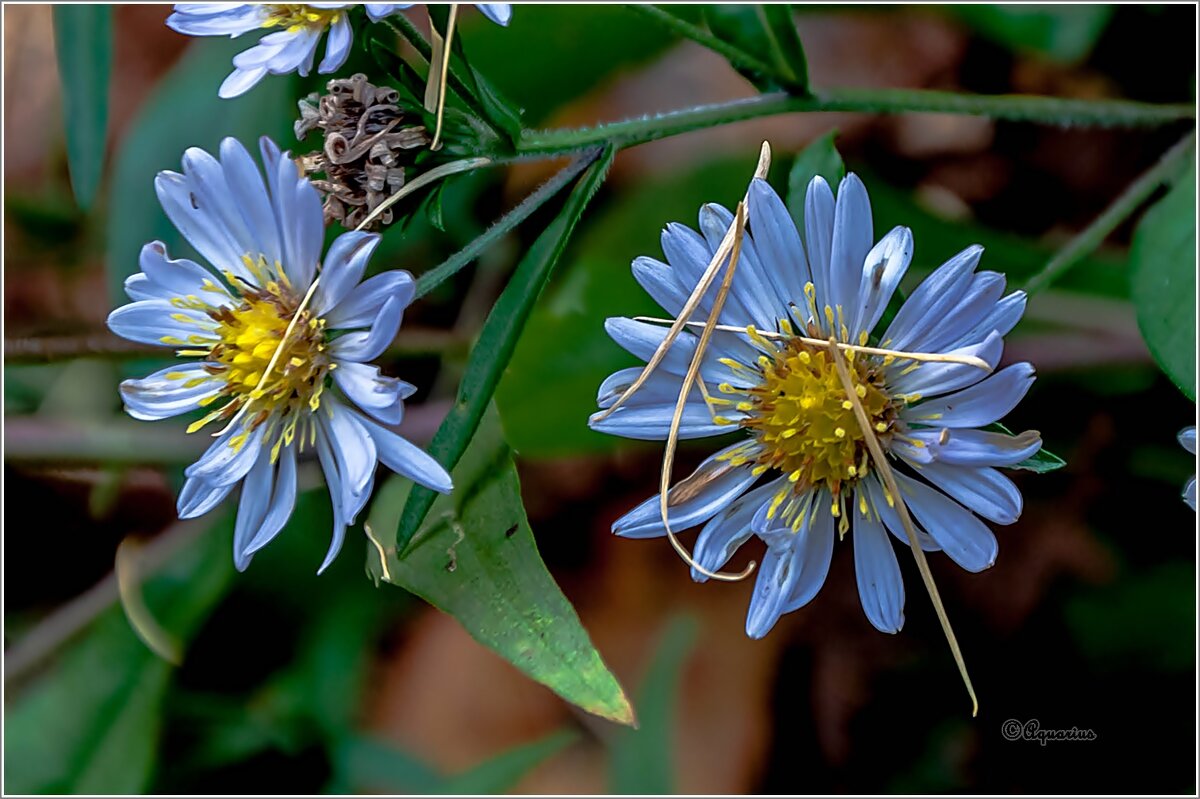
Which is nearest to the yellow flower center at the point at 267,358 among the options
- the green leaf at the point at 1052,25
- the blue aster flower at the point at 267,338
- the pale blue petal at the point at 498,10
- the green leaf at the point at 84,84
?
the blue aster flower at the point at 267,338

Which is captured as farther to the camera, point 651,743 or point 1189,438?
point 651,743

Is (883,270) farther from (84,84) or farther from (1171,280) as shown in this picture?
(84,84)

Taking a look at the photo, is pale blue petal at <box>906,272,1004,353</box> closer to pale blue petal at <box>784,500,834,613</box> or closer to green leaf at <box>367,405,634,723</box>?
pale blue petal at <box>784,500,834,613</box>

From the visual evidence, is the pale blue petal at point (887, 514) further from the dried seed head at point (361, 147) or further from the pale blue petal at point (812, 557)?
the dried seed head at point (361, 147)

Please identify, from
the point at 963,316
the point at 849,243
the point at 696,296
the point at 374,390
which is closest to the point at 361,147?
Result: the point at 374,390

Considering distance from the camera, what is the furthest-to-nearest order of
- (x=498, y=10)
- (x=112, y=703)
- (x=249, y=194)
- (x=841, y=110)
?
(x=112, y=703), (x=841, y=110), (x=249, y=194), (x=498, y=10)

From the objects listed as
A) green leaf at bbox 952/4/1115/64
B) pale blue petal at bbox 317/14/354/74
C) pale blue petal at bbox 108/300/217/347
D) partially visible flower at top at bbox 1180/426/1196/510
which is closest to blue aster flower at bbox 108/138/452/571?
pale blue petal at bbox 108/300/217/347
